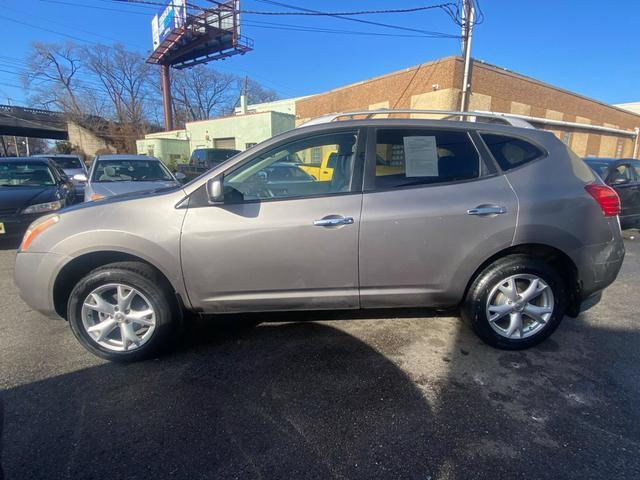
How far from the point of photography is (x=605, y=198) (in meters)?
2.80

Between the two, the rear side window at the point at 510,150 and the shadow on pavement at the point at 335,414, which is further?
the rear side window at the point at 510,150

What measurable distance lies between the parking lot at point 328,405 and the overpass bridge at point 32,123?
53.2 m

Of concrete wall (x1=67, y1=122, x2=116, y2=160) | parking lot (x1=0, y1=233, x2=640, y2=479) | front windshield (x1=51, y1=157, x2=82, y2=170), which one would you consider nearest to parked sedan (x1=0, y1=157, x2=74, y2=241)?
parking lot (x1=0, y1=233, x2=640, y2=479)

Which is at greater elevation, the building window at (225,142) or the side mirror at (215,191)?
the building window at (225,142)

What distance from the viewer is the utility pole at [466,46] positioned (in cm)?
1248

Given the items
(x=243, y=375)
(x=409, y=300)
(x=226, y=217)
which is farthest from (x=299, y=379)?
(x=226, y=217)

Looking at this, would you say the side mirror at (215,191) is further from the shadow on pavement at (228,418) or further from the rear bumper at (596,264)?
the rear bumper at (596,264)

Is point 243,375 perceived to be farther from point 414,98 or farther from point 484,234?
point 414,98

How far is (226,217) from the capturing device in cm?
262

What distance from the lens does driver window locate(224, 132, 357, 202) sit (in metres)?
2.78

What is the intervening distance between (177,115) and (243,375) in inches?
2603

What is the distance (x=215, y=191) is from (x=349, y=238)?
1036 mm

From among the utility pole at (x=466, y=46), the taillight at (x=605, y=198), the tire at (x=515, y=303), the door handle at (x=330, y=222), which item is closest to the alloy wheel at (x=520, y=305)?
the tire at (x=515, y=303)

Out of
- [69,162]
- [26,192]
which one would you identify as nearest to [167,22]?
[69,162]
